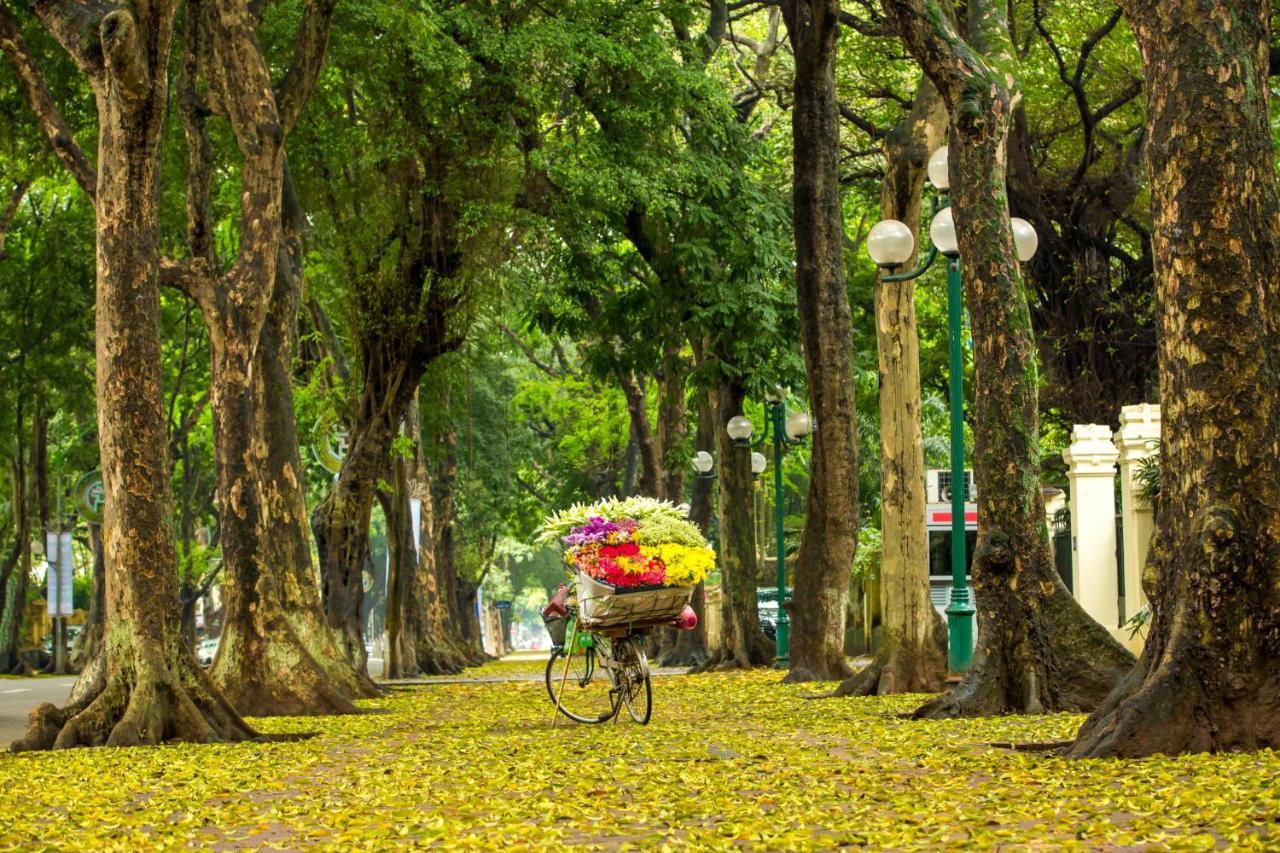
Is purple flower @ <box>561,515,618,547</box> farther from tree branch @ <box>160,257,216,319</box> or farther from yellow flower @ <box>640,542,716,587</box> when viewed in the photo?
tree branch @ <box>160,257,216,319</box>

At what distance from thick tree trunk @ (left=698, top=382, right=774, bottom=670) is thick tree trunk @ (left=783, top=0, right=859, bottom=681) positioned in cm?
561

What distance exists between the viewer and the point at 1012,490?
1477 cm

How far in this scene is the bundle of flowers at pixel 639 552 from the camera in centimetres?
1522

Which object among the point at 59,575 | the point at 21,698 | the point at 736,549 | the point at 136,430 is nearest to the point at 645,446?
the point at 736,549

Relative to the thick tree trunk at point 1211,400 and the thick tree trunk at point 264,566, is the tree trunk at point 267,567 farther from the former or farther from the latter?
the thick tree trunk at point 1211,400

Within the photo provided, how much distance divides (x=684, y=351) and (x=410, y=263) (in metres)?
12.6

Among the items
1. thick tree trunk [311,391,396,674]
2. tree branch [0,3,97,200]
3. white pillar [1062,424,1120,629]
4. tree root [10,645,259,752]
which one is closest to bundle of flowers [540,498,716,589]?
tree root [10,645,259,752]

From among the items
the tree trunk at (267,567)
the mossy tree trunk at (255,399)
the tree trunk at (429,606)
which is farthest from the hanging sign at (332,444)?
the tree trunk at (267,567)

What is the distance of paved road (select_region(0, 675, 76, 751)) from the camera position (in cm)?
1874

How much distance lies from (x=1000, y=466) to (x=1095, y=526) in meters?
8.20

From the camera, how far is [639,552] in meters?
15.2

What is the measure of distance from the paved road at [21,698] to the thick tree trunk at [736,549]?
32.7 ft

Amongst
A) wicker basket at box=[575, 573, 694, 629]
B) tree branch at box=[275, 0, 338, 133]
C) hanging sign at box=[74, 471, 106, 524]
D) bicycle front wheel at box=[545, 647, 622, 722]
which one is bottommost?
bicycle front wheel at box=[545, 647, 622, 722]

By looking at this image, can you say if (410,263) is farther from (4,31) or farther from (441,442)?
(441,442)
